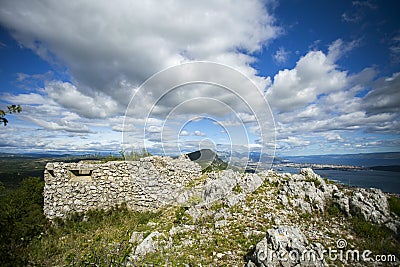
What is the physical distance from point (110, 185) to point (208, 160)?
6995mm

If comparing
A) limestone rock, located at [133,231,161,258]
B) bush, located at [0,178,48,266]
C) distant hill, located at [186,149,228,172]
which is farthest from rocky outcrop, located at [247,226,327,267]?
distant hill, located at [186,149,228,172]

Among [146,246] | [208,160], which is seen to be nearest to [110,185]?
[146,246]

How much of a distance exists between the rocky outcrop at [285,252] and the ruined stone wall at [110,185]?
644 centimetres

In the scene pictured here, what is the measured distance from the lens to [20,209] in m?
9.05

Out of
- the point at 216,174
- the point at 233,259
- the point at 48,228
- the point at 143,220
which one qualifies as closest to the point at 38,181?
the point at 48,228

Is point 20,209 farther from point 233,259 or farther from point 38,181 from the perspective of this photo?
point 233,259

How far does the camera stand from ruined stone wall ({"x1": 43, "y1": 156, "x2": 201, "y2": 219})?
995cm

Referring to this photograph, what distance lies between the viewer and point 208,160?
14.9 meters

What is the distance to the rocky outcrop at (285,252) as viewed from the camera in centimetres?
533

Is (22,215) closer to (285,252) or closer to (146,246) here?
(146,246)

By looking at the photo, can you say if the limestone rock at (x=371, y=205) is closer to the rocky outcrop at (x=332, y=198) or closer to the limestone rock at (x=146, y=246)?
the rocky outcrop at (x=332, y=198)

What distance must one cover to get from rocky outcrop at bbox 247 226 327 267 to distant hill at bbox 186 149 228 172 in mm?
8160

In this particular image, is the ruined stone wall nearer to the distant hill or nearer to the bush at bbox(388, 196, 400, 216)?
the distant hill

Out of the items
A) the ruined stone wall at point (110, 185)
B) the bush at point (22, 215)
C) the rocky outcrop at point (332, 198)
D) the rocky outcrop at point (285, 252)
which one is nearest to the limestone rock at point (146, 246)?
the bush at point (22, 215)
